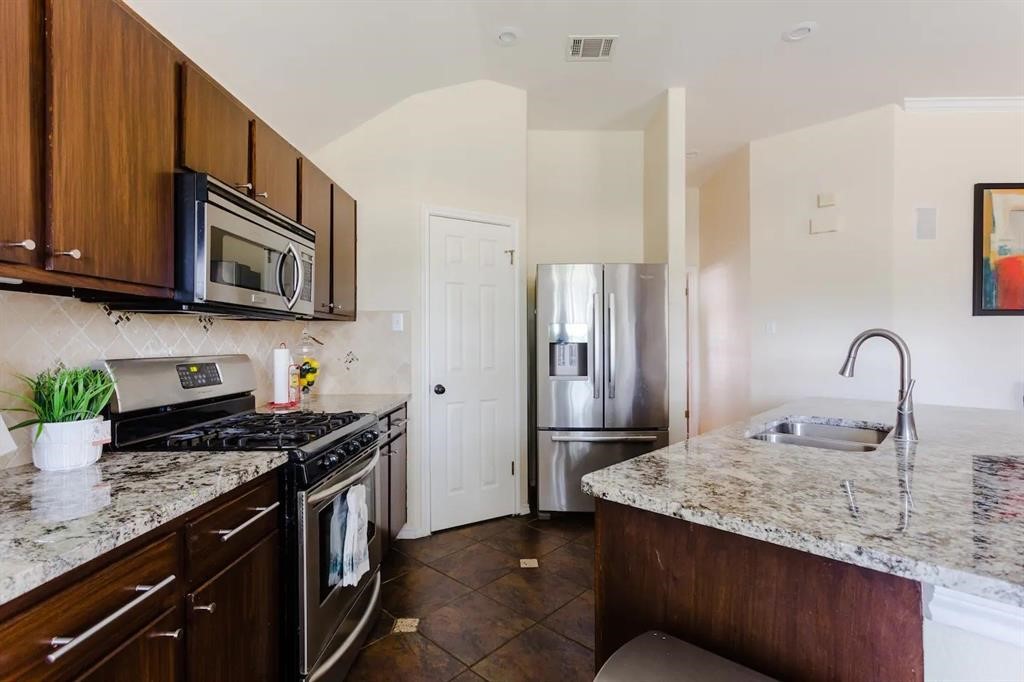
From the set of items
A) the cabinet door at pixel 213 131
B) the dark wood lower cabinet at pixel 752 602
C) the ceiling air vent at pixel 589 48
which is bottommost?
the dark wood lower cabinet at pixel 752 602

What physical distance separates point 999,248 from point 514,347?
12.4ft

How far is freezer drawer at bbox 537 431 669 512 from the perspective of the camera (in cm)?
321

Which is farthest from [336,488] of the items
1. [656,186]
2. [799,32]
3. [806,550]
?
[799,32]

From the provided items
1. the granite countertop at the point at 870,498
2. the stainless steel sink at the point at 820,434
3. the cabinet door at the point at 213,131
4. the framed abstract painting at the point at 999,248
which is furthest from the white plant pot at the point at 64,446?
the framed abstract painting at the point at 999,248

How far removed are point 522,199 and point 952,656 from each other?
10.2 ft

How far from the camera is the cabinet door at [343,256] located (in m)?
2.66

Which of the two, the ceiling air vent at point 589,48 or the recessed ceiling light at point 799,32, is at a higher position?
the recessed ceiling light at point 799,32

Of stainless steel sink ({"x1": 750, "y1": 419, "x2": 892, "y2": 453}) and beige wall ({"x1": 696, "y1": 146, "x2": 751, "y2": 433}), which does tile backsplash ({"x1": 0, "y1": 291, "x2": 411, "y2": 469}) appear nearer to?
stainless steel sink ({"x1": 750, "y1": 419, "x2": 892, "y2": 453})

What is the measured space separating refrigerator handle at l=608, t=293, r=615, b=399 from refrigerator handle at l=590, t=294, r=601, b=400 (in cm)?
7

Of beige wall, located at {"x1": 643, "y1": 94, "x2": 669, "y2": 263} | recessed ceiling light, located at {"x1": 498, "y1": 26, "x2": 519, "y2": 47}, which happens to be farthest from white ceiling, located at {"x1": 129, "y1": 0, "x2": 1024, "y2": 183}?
beige wall, located at {"x1": 643, "y1": 94, "x2": 669, "y2": 263}

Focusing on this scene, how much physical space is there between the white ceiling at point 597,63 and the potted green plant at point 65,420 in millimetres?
1322

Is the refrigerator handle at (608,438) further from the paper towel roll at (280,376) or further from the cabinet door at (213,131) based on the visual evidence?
the cabinet door at (213,131)

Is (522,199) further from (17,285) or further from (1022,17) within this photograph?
(1022,17)

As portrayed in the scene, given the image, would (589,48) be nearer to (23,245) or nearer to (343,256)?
(343,256)
